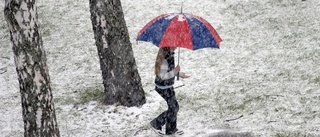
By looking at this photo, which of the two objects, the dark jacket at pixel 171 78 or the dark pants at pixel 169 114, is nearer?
the dark jacket at pixel 171 78

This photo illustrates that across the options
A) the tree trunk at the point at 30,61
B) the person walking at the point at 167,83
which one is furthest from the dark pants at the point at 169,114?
the tree trunk at the point at 30,61

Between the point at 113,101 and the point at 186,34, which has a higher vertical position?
the point at 186,34

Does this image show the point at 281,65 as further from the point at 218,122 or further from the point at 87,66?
the point at 87,66

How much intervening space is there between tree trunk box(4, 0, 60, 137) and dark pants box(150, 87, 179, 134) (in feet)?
7.17

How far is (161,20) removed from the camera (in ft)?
25.4

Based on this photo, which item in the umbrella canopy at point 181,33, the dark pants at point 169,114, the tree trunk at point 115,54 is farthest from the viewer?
the tree trunk at point 115,54

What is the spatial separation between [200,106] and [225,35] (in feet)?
14.9

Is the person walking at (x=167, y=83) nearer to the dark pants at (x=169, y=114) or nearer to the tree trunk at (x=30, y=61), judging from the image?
the dark pants at (x=169, y=114)

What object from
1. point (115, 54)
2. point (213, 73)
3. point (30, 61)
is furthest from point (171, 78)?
point (213, 73)

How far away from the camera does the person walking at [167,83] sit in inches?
303

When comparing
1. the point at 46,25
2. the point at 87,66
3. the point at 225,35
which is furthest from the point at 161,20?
the point at 46,25

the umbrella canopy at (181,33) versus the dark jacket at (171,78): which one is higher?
the umbrella canopy at (181,33)

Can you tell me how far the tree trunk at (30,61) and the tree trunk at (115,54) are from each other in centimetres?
304

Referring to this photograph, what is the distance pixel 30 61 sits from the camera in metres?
6.43
